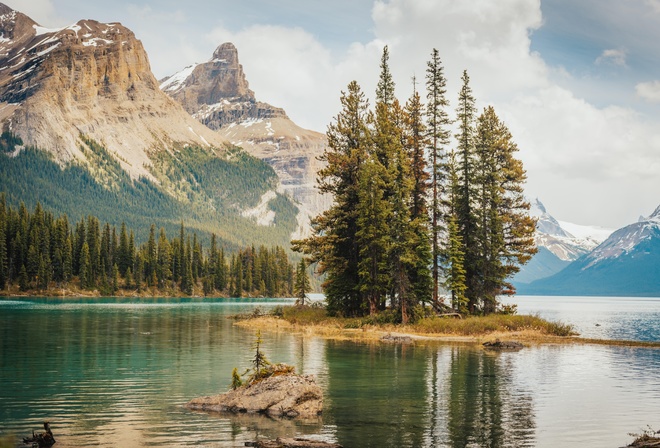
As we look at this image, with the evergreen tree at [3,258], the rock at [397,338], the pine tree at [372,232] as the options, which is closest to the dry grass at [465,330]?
the rock at [397,338]

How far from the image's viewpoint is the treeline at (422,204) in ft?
214

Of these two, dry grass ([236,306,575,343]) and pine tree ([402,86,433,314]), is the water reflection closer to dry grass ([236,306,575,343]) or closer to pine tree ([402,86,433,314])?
dry grass ([236,306,575,343])

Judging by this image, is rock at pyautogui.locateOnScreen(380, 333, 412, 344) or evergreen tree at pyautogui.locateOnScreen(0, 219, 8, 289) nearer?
rock at pyautogui.locateOnScreen(380, 333, 412, 344)

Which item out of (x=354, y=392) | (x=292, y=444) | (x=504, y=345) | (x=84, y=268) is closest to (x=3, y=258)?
(x=84, y=268)

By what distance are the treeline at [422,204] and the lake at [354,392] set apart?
13.3 metres

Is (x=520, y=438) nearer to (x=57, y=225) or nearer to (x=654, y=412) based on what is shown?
(x=654, y=412)

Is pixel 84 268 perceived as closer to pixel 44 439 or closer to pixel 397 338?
pixel 397 338

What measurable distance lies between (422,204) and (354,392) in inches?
1662

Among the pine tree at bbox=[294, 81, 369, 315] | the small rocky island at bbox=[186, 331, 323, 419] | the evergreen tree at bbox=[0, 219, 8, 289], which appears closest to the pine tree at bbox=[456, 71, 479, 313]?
the pine tree at bbox=[294, 81, 369, 315]

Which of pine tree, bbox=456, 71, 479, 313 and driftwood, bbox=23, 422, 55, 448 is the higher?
pine tree, bbox=456, 71, 479, 313

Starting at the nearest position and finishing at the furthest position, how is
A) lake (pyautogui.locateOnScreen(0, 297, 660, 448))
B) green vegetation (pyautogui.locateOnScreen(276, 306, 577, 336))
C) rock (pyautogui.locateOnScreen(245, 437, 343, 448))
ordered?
rock (pyautogui.locateOnScreen(245, 437, 343, 448))
lake (pyautogui.locateOnScreen(0, 297, 660, 448))
green vegetation (pyautogui.locateOnScreen(276, 306, 577, 336))

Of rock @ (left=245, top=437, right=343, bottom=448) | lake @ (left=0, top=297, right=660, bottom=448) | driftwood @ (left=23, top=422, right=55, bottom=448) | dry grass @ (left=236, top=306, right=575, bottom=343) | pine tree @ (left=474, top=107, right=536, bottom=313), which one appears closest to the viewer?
rock @ (left=245, top=437, right=343, bottom=448)

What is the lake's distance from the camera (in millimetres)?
→ 21578

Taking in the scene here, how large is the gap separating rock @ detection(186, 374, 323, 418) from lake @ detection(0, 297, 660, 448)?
840 mm
